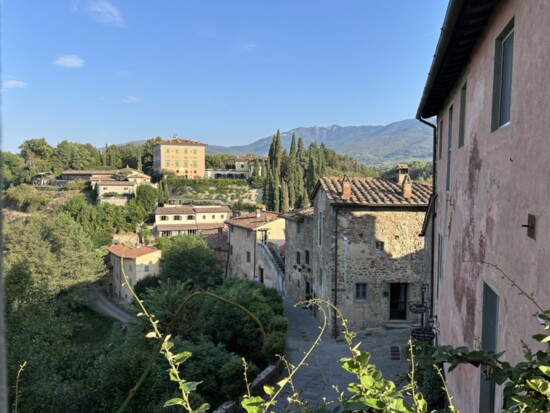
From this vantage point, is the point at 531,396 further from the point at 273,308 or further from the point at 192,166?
the point at 192,166

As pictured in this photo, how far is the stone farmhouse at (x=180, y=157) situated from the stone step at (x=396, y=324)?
78682 mm

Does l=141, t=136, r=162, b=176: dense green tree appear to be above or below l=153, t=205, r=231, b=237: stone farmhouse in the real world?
above

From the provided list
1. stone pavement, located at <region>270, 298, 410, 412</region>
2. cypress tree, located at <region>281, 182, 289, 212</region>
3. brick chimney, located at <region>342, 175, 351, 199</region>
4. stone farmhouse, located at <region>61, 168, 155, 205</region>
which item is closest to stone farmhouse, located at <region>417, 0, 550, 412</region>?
stone pavement, located at <region>270, 298, 410, 412</region>

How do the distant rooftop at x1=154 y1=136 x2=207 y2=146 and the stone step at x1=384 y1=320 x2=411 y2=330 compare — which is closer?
the stone step at x1=384 y1=320 x2=411 y2=330

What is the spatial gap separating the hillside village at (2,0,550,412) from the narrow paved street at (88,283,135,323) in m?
0.91

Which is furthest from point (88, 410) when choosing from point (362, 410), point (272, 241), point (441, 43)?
point (272, 241)

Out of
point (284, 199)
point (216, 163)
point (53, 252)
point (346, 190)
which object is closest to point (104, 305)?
point (53, 252)

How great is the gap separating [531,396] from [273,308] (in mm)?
15833

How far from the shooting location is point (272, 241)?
99.7ft

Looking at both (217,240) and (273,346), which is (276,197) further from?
(273,346)

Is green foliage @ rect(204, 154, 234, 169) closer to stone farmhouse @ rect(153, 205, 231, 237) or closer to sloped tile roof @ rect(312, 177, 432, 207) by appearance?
stone farmhouse @ rect(153, 205, 231, 237)

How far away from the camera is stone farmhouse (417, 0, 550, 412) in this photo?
3027 millimetres

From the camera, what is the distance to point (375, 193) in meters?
17.2

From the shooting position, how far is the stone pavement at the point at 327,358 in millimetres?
11086
